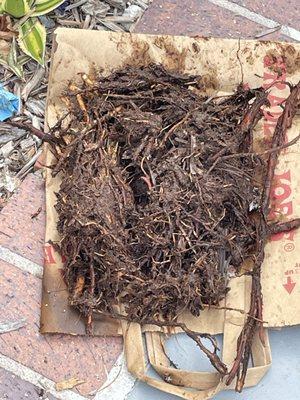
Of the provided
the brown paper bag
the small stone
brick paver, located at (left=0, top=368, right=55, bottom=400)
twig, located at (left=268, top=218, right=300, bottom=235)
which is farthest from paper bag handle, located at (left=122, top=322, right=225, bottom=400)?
the small stone

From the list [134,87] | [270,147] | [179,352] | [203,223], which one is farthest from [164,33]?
[179,352]

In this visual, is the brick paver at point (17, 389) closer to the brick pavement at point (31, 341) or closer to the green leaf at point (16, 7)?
the brick pavement at point (31, 341)

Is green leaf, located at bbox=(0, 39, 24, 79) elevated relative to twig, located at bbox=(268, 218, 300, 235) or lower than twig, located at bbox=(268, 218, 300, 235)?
elevated

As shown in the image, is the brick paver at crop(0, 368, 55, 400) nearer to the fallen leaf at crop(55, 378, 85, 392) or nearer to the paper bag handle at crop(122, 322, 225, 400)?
the fallen leaf at crop(55, 378, 85, 392)

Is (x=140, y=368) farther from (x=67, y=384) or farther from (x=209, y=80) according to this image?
(x=209, y=80)

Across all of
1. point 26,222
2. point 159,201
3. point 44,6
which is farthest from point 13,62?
point 159,201

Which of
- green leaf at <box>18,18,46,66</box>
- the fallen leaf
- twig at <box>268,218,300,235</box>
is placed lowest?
the fallen leaf
